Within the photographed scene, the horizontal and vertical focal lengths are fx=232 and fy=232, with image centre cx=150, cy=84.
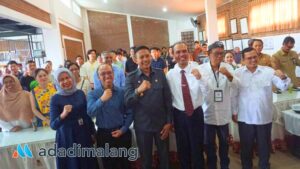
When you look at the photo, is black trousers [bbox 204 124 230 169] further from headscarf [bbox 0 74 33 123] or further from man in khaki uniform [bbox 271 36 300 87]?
headscarf [bbox 0 74 33 123]

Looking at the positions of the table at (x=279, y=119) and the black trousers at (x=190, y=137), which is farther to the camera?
the table at (x=279, y=119)

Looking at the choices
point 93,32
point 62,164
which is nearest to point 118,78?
point 62,164

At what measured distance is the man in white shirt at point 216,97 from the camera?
230 cm

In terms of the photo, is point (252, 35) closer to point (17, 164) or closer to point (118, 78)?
point (118, 78)

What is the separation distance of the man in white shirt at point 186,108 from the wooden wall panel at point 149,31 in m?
12.4

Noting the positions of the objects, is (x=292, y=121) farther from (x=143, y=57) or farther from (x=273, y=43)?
(x=273, y=43)

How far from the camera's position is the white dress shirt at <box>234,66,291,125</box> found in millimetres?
2279

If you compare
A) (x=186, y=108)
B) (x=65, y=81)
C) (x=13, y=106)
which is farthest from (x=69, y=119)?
(x=186, y=108)

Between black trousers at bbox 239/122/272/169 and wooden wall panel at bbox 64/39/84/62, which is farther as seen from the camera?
wooden wall panel at bbox 64/39/84/62

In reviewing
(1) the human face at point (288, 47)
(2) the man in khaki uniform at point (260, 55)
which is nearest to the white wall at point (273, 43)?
(1) the human face at point (288, 47)

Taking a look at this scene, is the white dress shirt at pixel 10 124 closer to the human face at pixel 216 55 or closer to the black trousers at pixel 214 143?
the black trousers at pixel 214 143

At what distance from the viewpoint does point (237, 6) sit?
8.63 m

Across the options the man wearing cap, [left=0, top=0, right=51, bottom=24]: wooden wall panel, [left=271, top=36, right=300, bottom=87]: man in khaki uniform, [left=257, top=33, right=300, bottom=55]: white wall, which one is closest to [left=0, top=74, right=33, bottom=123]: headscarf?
the man wearing cap

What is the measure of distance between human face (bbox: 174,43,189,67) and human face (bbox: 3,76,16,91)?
1.85 m
